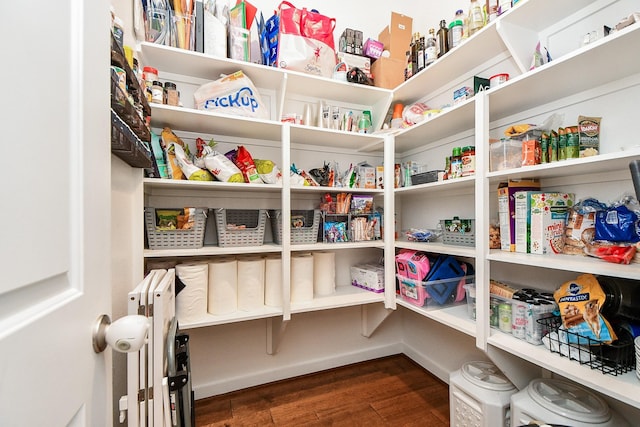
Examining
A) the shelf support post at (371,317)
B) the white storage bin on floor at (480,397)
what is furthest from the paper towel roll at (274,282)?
the white storage bin on floor at (480,397)

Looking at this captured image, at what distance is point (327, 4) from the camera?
2199 millimetres

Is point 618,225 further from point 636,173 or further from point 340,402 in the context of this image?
point 340,402

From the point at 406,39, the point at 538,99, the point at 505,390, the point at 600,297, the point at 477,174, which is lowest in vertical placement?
the point at 505,390

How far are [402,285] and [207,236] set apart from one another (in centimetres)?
133

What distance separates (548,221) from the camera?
1204 millimetres

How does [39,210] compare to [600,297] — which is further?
[600,297]

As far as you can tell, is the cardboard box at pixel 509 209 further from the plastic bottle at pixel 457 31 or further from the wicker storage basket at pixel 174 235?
the wicker storage basket at pixel 174 235

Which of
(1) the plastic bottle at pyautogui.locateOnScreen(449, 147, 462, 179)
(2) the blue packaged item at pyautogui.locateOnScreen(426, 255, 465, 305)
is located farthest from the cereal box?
(2) the blue packaged item at pyautogui.locateOnScreen(426, 255, 465, 305)

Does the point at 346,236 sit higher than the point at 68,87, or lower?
lower

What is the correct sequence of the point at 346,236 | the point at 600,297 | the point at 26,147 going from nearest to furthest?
the point at 26,147 < the point at 600,297 < the point at 346,236

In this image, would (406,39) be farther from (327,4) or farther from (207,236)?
(207,236)

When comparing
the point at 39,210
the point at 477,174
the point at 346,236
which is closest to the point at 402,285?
the point at 346,236

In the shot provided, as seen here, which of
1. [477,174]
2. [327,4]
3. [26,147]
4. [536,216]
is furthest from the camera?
[327,4]

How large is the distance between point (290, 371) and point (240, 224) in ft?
3.90
